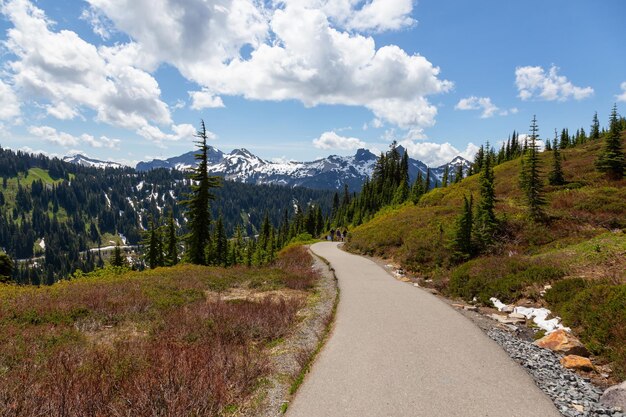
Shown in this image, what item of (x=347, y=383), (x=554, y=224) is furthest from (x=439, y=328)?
(x=554, y=224)

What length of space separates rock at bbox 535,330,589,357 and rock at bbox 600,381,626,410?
2.07 m

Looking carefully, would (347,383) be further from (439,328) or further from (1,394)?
(1,394)

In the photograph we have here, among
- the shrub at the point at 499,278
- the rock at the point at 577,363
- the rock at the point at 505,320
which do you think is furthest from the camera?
the shrub at the point at 499,278

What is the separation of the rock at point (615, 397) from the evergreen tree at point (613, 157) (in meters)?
39.1

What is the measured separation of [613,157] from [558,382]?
138 ft

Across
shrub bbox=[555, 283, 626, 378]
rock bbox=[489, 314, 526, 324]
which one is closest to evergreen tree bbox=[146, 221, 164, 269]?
rock bbox=[489, 314, 526, 324]

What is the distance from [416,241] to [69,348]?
68.5ft

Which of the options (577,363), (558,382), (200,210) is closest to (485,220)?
(577,363)

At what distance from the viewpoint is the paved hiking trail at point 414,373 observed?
554 cm

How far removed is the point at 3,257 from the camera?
110ft

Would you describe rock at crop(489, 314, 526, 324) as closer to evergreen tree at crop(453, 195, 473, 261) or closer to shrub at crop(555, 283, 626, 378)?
shrub at crop(555, 283, 626, 378)

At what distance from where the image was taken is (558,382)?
6.59 meters

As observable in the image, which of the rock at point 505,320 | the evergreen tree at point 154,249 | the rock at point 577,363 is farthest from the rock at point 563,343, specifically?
the evergreen tree at point 154,249

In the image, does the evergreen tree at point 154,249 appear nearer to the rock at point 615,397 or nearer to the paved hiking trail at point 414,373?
the paved hiking trail at point 414,373
